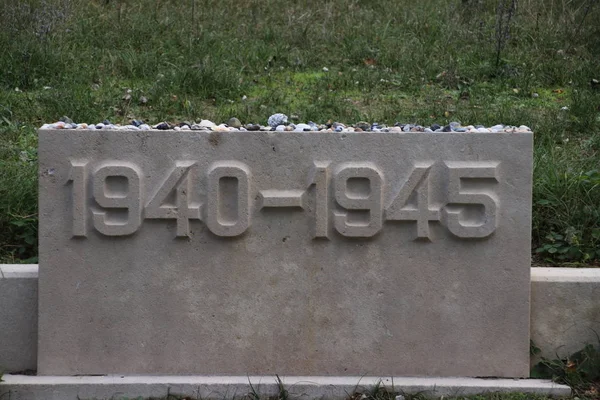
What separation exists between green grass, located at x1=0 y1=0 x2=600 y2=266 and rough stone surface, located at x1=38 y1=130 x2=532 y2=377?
958 millimetres

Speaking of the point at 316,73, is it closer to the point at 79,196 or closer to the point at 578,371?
the point at 79,196

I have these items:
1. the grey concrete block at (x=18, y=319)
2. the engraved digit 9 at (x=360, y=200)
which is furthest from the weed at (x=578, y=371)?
the grey concrete block at (x=18, y=319)

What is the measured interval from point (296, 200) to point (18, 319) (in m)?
1.42

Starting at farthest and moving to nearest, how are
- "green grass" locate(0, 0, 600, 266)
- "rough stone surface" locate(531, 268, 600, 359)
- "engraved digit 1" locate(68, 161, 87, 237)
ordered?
"green grass" locate(0, 0, 600, 266) < "rough stone surface" locate(531, 268, 600, 359) < "engraved digit 1" locate(68, 161, 87, 237)

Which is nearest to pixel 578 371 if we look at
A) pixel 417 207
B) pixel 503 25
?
pixel 417 207

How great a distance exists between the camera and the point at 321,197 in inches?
159

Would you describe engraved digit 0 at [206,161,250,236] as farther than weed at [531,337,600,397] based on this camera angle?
No

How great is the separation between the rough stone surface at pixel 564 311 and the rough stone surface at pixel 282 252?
207mm

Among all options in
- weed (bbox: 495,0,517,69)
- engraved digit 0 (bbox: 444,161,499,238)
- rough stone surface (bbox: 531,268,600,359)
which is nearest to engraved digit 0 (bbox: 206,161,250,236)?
engraved digit 0 (bbox: 444,161,499,238)

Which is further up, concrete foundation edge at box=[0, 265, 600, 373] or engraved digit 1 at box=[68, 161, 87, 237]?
engraved digit 1 at box=[68, 161, 87, 237]

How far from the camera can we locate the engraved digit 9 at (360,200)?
403 centimetres

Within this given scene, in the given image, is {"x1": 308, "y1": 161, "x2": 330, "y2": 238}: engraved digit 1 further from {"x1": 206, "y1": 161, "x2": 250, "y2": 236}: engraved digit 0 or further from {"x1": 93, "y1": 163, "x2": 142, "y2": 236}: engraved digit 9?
{"x1": 93, "y1": 163, "x2": 142, "y2": 236}: engraved digit 9

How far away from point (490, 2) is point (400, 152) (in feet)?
17.7

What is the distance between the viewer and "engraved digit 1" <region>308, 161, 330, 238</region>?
4035mm
